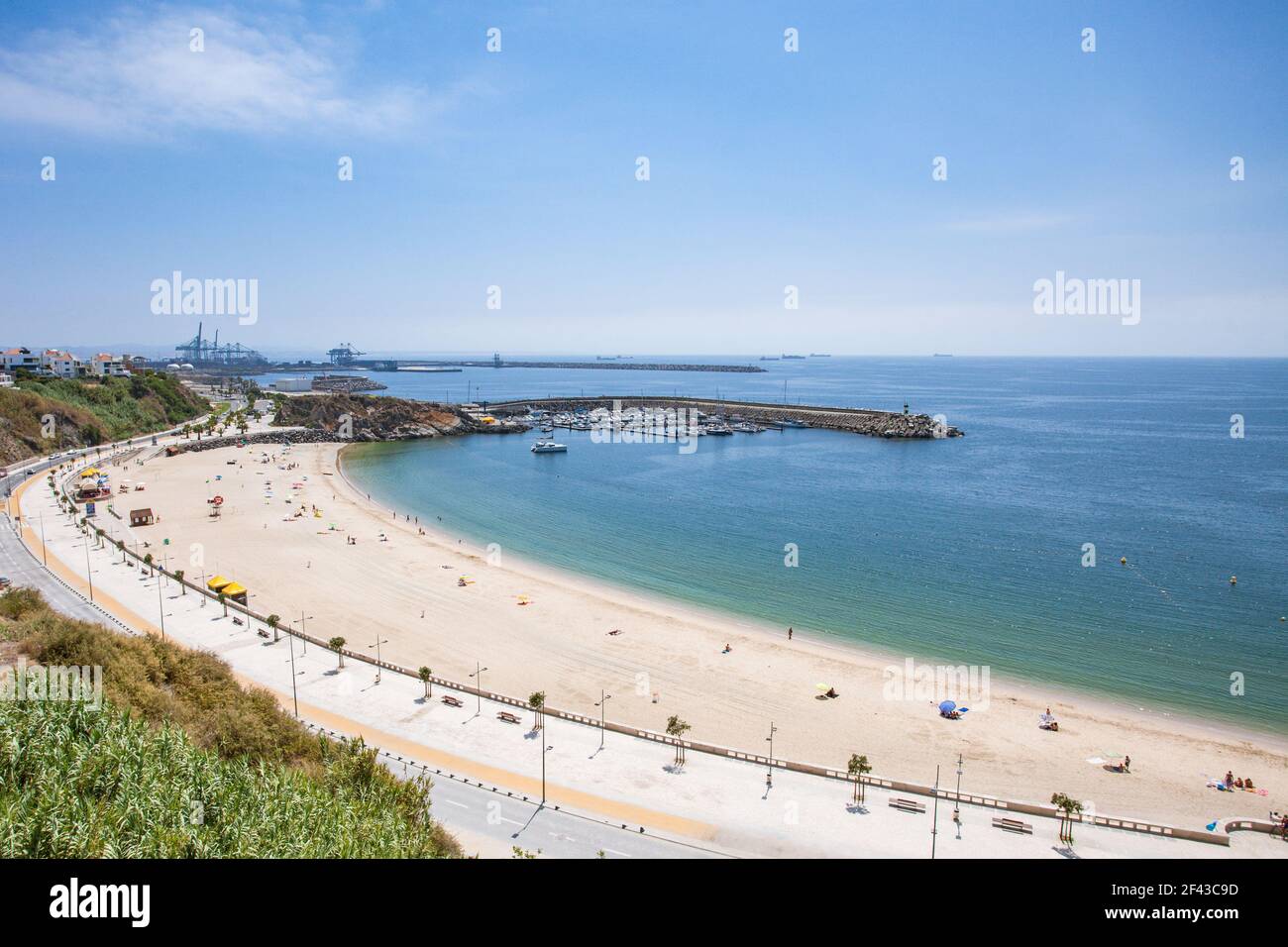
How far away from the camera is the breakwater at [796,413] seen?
106 meters

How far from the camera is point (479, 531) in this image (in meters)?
53.7

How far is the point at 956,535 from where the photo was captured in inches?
1994

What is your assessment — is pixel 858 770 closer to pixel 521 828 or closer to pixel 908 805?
pixel 908 805

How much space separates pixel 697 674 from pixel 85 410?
88799 mm

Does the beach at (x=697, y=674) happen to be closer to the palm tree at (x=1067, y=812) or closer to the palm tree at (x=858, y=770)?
the palm tree at (x=858, y=770)

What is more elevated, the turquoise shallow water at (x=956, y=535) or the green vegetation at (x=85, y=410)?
the green vegetation at (x=85, y=410)

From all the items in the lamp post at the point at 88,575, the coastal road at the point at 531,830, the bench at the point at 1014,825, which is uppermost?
the lamp post at the point at 88,575

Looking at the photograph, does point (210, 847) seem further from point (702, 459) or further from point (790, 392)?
point (790, 392)

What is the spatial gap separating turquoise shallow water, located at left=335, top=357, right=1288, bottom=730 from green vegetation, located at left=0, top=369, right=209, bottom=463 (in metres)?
29.9

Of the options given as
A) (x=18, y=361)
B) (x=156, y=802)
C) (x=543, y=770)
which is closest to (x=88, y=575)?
(x=543, y=770)

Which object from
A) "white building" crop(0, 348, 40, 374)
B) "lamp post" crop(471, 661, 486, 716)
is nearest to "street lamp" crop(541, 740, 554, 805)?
"lamp post" crop(471, 661, 486, 716)

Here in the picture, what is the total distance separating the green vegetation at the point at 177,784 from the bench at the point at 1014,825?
14.1m

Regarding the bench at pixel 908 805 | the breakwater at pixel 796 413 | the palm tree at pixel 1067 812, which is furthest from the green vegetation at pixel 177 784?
the breakwater at pixel 796 413

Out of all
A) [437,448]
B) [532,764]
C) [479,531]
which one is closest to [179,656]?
[532,764]
